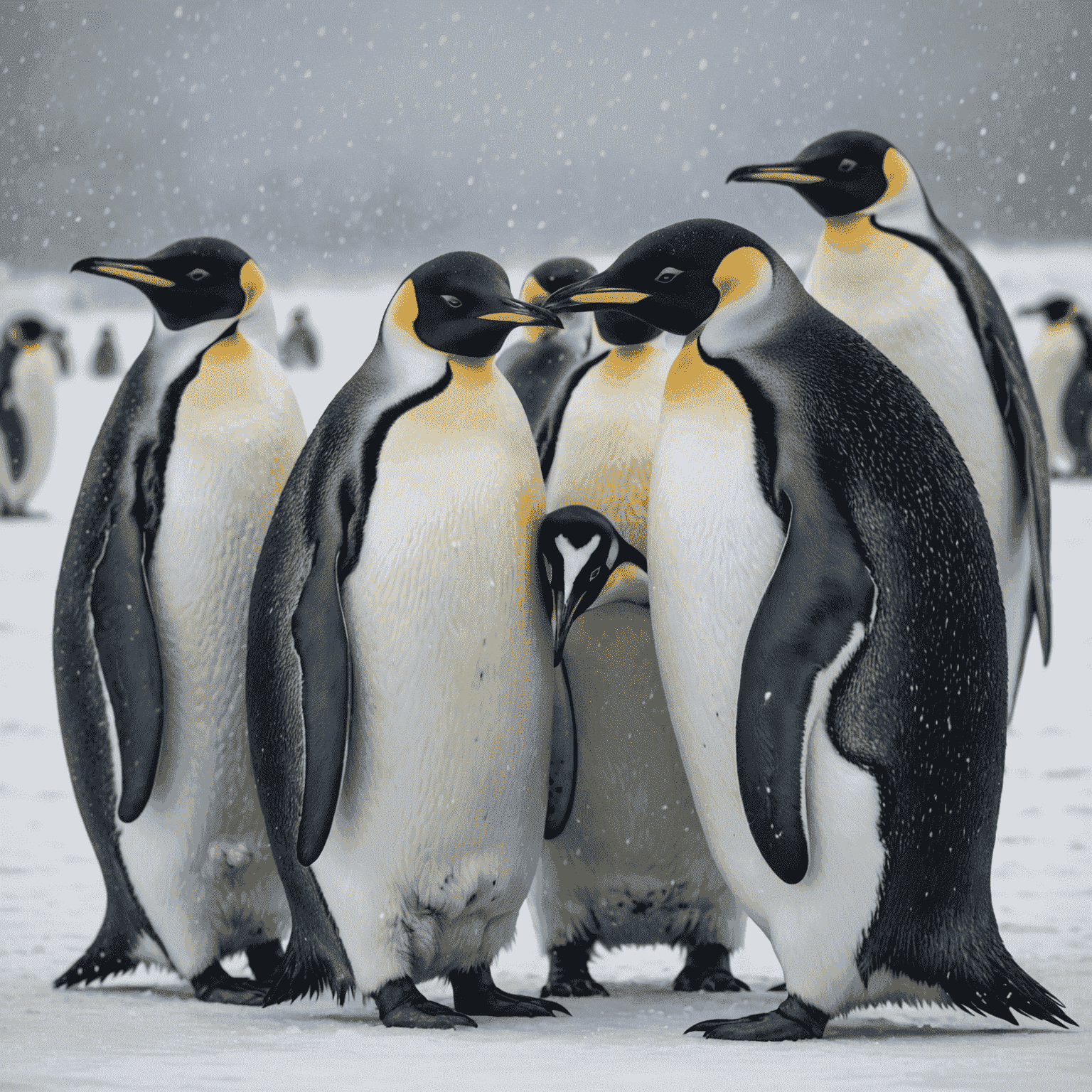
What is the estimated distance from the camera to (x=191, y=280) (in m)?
1.58

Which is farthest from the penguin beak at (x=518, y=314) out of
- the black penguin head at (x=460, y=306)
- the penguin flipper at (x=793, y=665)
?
the penguin flipper at (x=793, y=665)

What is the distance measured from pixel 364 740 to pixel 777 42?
3.19 meters

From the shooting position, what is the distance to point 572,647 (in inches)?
59.6

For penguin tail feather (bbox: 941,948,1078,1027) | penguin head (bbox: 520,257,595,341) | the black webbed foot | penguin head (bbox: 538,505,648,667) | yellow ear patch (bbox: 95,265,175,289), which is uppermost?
penguin head (bbox: 520,257,595,341)

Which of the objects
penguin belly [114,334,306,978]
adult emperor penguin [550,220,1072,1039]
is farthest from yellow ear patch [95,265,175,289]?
adult emperor penguin [550,220,1072,1039]

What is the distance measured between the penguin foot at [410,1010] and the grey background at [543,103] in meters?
1.83

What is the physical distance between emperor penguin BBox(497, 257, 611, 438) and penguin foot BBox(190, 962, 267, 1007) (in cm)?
84

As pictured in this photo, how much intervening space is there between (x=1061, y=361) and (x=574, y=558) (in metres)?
5.37

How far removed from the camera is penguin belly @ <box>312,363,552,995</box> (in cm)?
130

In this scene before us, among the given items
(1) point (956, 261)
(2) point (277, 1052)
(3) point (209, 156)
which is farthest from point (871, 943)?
(3) point (209, 156)

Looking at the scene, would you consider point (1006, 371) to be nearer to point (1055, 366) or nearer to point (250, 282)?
point (250, 282)

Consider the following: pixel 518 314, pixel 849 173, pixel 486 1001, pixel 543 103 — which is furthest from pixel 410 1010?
pixel 543 103

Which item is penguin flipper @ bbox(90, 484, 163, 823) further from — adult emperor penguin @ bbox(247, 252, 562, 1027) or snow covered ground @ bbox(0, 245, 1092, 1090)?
snow covered ground @ bbox(0, 245, 1092, 1090)

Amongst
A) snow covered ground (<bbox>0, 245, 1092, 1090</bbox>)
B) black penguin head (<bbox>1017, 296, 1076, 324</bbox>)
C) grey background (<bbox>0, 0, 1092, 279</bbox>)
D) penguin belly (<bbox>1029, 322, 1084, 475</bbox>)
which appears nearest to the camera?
snow covered ground (<bbox>0, 245, 1092, 1090</bbox>)
